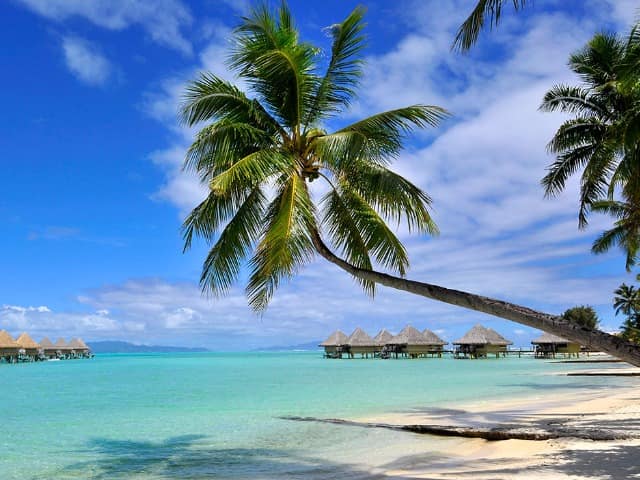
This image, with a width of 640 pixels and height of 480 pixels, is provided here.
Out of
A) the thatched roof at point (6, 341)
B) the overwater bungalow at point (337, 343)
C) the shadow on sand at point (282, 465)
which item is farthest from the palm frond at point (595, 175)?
the thatched roof at point (6, 341)

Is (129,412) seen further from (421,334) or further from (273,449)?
(421,334)

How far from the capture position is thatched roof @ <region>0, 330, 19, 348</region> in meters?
50.4

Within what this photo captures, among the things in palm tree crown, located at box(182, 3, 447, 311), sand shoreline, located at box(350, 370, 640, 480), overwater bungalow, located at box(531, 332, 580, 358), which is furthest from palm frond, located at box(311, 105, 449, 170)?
overwater bungalow, located at box(531, 332, 580, 358)

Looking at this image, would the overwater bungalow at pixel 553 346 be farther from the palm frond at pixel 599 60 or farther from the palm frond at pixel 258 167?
the palm frond at pixel 258 167

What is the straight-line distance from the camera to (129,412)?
15.6 m

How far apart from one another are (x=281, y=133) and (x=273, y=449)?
552cm

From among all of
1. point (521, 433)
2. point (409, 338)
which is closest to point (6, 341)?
point (409, 338)

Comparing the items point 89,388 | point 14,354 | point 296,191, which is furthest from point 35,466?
point 14,354

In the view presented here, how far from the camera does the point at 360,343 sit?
54688mm

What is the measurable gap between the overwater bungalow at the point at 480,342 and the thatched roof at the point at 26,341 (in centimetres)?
4125

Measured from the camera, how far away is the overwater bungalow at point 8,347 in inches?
1996

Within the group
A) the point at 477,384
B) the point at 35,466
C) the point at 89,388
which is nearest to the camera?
the point at 35,466

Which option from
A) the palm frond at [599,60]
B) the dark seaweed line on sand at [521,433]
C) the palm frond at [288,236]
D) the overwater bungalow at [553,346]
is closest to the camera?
the palm frond at [288,236]

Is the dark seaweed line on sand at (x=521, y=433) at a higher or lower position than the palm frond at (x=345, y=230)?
lower
